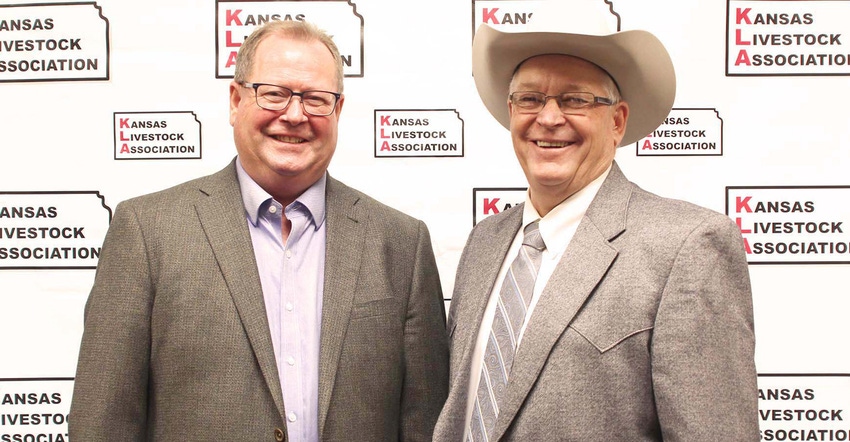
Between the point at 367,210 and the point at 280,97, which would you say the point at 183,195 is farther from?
the point at 367,210

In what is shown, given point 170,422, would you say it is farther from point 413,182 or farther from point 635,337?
point 413,182

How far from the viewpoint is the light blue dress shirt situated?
151 centimetres

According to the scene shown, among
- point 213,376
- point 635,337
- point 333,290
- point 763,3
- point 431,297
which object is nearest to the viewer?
point 635,337

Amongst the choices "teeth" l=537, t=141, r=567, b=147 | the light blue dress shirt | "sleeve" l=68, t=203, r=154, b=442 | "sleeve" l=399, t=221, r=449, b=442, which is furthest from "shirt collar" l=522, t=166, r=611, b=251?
"sleeve" l=68, t=203, r=154, b=442

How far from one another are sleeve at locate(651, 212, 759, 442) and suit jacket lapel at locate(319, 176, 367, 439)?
2.17ft

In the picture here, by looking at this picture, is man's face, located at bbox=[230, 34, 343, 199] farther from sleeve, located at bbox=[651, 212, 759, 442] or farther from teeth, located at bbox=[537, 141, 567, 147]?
sleeve, located at bbox=[651, 212, 759, 442]

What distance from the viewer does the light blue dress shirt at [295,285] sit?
59.3 inches

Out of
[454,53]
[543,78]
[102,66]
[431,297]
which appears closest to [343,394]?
[431,297]

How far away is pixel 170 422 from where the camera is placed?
4.85 ft

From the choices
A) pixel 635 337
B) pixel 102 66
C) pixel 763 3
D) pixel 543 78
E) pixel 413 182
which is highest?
pixel 763 3

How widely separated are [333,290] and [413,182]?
A: 820 mm

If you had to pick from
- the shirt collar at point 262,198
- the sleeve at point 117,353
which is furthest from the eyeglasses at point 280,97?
the sleeve at point 117,353

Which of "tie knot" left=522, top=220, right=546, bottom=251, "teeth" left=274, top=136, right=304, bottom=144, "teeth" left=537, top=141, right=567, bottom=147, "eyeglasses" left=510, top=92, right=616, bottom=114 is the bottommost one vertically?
"tie knot" left=522, top=220, right=546, bottom=251

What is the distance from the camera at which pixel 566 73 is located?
1485mm
